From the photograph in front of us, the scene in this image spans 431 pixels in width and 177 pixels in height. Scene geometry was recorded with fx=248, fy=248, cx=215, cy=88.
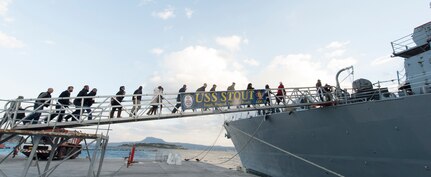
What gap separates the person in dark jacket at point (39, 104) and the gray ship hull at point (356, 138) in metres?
9.50

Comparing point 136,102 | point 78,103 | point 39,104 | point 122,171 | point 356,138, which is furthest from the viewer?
point 122,171

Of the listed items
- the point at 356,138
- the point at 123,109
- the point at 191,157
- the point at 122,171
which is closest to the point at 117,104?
the point at 123,109

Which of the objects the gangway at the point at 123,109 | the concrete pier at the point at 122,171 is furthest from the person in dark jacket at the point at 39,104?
the concrete pier at the point at 122,171

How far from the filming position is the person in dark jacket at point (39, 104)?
8.23 metres

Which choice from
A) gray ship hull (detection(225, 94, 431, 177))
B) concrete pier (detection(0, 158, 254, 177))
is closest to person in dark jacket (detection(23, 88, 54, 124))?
concrete pier (detection(0, 158, 254, 177))

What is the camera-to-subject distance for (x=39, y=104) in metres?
8.48

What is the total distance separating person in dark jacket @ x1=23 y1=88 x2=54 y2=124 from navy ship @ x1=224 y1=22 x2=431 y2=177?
8880mm

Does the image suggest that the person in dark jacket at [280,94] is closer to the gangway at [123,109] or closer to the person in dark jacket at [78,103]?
the gangway at [123,109]

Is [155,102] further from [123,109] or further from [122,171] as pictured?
[122,171]

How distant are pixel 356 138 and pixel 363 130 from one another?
1.36 feet

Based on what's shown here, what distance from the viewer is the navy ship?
7371mm

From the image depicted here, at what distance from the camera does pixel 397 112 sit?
25.2 ft

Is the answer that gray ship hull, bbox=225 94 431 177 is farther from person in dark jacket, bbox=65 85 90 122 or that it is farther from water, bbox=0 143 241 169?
person in dark jacket, bbox=65 85 90 122

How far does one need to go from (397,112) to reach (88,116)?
33.8 feet
